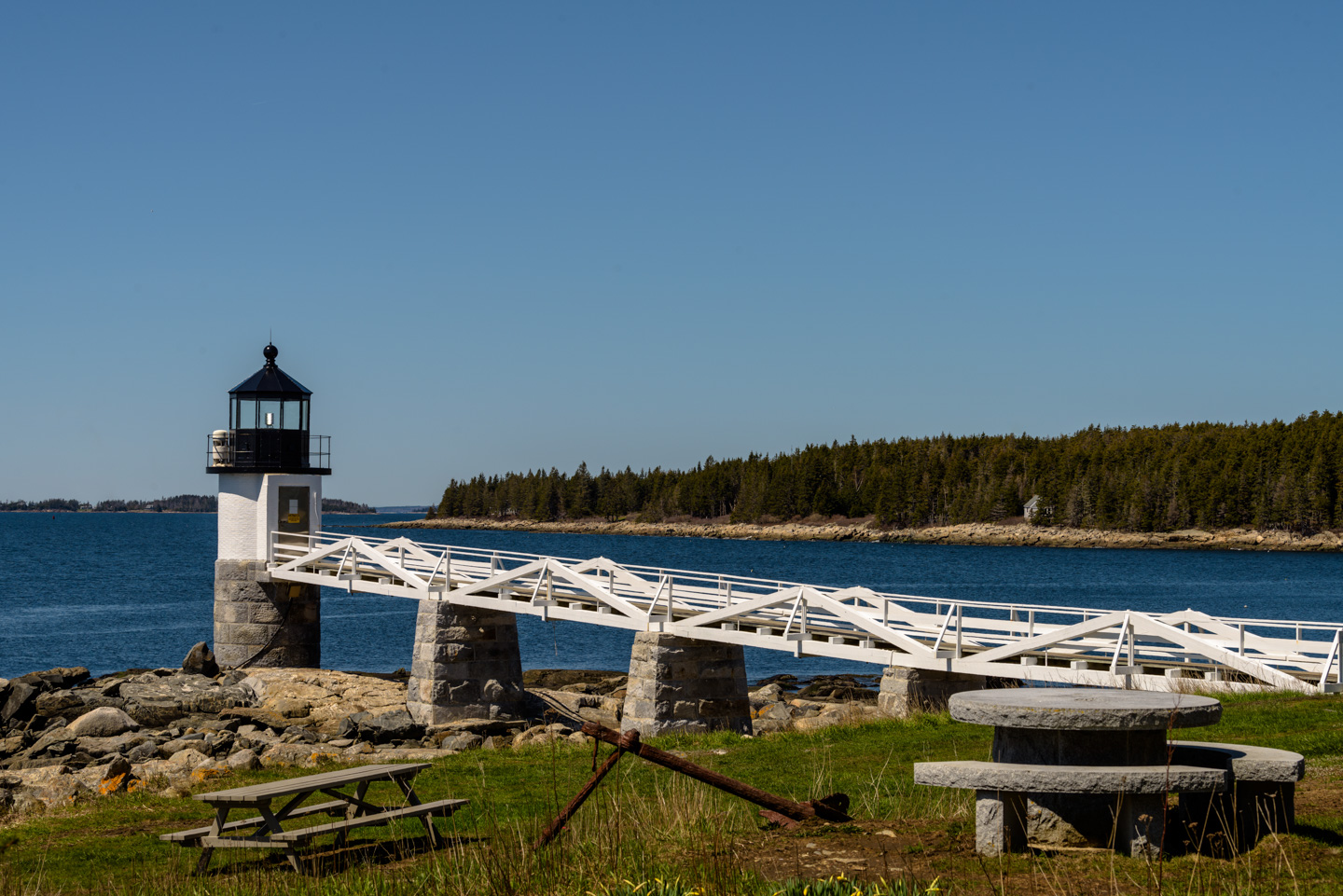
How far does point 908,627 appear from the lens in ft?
61.1

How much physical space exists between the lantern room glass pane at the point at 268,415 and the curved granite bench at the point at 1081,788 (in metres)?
25.7

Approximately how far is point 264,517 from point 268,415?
2550 mm

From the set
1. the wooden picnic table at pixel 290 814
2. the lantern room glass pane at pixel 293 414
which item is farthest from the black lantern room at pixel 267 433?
the wooden picnic table at pixel 290 814

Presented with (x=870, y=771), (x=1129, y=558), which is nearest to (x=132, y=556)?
(x=1129, y=558)

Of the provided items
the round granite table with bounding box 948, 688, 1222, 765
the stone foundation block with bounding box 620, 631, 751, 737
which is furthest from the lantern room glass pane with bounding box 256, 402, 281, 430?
the round granite table with bounding box 948, 688, 1222, 765

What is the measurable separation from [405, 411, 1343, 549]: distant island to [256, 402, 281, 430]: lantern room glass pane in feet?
352

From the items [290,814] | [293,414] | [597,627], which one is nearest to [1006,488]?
[597,627]

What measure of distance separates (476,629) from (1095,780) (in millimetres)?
17732

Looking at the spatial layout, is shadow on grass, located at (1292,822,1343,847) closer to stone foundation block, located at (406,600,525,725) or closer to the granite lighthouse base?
stone foundation block, located at (406,600,525,725)

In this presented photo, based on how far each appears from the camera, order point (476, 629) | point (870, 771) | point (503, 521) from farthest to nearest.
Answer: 1. point (503, 521)
2. point (476, 629)
3. point (870, 771)

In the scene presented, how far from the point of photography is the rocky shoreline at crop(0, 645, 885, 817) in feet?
50.5

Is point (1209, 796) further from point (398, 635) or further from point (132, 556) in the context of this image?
point (132, 556)

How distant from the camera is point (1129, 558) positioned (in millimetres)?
101812

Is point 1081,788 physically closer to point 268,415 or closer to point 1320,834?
point 1320,834
